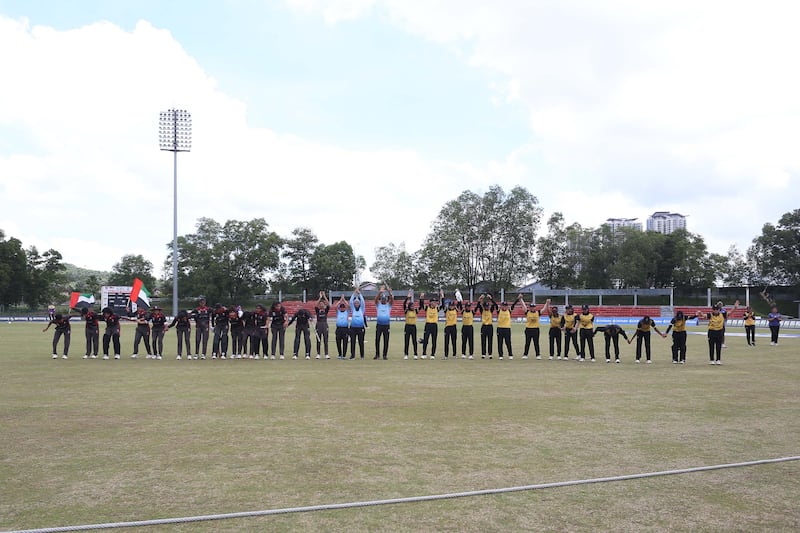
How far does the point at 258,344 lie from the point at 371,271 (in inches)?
2558

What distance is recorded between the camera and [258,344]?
1894cm

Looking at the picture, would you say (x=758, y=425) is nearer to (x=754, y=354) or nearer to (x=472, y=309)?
(x=472, y=309)

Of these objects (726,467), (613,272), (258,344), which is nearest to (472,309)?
(258,344)

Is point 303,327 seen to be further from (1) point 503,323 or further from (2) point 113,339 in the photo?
(1) point 503,323

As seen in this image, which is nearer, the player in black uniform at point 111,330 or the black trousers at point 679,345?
the black trousers at point 679,345

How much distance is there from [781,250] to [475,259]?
130ft

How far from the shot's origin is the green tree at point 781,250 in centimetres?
7715

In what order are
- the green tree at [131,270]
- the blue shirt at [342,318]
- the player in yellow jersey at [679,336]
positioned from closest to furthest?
the player in yellow jersey at [679,336], the blue shirt at [342,318], the green tree at [131,270]

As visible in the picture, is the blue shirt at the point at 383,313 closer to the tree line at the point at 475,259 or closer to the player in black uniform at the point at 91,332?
the player in black uniform at the point at 91,332

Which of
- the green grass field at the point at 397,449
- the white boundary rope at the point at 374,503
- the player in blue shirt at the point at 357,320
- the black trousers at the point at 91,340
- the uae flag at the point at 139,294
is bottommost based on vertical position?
the green grass field at the point at 397,449

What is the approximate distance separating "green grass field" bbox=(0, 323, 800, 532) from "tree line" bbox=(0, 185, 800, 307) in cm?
5991

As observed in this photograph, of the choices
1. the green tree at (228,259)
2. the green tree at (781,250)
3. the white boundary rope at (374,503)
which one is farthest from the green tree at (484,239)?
the white boundary rope at (374,503)

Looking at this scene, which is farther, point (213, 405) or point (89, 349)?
point (89, 349)

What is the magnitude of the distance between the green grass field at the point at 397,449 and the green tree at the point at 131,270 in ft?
298
